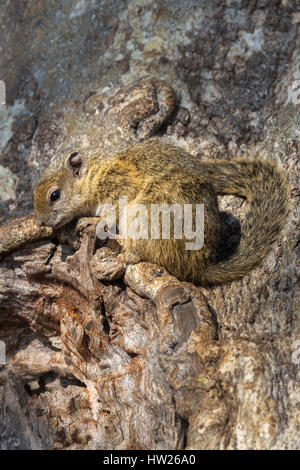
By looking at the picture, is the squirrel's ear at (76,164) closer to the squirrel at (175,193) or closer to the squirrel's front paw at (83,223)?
the squirrel at (175,193)

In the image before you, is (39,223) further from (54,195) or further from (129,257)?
(129,257)

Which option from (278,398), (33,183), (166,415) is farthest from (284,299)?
(33,183)

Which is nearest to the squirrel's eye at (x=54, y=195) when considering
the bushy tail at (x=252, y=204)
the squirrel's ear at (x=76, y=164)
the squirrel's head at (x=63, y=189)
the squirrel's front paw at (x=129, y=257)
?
the squirrel's head at (x=63, y=189)

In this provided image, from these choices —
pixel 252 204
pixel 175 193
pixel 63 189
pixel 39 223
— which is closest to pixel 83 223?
pixel 39 223

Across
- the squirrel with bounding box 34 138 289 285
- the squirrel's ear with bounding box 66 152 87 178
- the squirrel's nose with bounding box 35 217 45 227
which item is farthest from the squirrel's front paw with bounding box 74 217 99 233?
the squirrel's ear with bounding box 66 152 87 178

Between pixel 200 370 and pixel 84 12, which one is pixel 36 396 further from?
pixel 84 12

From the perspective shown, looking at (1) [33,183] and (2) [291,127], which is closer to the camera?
(2) [291,127]
